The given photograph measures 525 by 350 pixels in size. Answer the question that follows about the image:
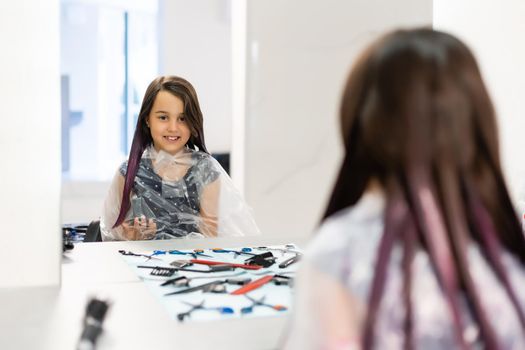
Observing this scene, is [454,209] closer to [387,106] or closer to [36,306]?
[387,106]

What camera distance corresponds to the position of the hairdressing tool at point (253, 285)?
0.82 meters

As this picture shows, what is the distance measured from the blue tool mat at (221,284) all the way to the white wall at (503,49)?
0.74 m

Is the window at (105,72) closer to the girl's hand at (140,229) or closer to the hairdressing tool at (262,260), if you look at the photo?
the girl's hand at (140,229)

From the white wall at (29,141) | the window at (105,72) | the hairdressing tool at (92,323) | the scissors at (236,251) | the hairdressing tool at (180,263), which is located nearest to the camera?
the hairdressing tool at (92,323)

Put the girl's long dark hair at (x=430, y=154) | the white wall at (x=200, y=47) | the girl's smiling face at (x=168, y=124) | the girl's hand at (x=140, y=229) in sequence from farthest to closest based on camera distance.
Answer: the white wall at (x=200, y=47) < the girl's smiling face at (x=168, y=124) < the girl's hand at (x=140, y=229) < the girl's long dark hair at (x=430, y=154)

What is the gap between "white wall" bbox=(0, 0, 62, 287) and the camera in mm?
852

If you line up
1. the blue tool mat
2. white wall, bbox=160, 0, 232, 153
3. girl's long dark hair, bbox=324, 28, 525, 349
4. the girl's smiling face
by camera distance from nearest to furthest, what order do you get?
girl's long dark hair, bbox=324, 28, 525, 349 → the blue tool mat → the girl's smiling face → white wall, bbox=160, 0, 232, 153

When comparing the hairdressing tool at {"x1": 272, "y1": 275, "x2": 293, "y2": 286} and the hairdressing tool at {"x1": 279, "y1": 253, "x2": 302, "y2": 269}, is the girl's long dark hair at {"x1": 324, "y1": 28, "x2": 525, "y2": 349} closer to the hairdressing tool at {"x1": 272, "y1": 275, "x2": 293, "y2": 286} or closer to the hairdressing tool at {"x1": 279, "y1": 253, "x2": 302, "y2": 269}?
the hairdressing tool at {"x1": 272, "y1": 275, "x2": 293, "y2": 286}

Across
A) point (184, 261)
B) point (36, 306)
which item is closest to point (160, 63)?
point (184, 261)

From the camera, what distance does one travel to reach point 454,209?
17.9 inches

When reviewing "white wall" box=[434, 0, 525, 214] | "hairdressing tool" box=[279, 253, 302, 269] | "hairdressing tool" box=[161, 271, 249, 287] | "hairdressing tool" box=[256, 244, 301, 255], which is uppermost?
"white wall" box=[434, 0, 525, 214]

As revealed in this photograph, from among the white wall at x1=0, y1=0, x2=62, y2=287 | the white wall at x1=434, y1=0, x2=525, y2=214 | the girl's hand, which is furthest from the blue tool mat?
the white wall at x1=434, y1=0, x2=525, y2=214

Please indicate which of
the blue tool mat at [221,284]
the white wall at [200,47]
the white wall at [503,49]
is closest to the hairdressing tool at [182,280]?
the blue tool mat at [221,284]

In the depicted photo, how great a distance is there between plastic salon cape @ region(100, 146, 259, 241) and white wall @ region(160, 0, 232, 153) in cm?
146
